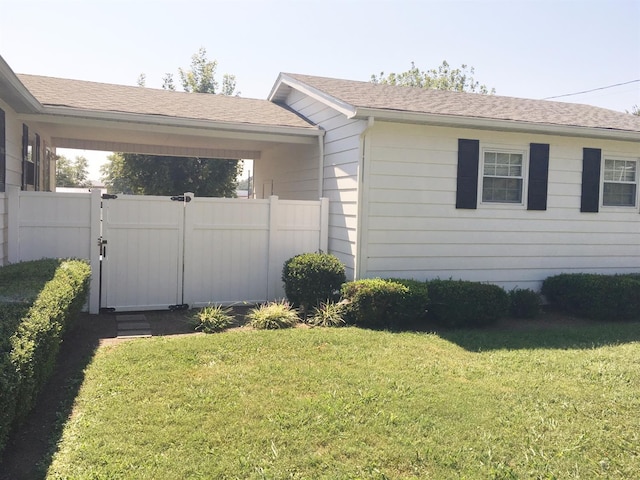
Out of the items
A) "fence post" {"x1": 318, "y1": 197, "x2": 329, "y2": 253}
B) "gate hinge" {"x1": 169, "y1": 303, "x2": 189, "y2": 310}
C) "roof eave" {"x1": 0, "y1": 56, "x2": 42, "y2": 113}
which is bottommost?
"gate hinge" {"x1": 169, "y1": 303, "x2": 189, "y2": 310}

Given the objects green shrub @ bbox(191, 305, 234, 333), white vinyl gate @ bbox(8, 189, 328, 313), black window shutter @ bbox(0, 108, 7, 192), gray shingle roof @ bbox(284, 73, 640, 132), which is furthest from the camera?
gray shingle roof @ bbox(284, 73, 640, 132)

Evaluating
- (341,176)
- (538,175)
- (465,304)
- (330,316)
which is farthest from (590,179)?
(330,316)

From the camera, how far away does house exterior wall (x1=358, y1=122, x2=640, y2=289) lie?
28.5 feet

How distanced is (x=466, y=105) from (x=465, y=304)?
3.90 meters

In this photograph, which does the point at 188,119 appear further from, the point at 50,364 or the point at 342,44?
the point at 342,44

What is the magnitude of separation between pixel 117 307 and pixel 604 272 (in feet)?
28.3

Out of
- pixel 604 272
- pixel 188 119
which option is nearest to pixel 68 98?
pixel 188 119

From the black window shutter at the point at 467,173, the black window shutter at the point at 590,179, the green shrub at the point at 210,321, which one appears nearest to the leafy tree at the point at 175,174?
the black window shutter at the point at 467,173

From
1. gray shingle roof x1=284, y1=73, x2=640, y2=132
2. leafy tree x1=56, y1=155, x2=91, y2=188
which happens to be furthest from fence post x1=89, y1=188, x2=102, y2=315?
leafy tree x1=56, y1=155, x2=91, y2=188

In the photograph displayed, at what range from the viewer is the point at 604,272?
33.6ft

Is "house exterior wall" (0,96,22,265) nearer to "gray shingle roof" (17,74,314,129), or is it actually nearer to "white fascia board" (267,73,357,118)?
"gray shingle roof" (17,74,314,129)

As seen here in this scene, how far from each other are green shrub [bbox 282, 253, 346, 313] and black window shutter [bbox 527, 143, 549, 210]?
366 cm

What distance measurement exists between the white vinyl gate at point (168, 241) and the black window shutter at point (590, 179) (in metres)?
4.67

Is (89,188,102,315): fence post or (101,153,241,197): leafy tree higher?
(101,153,241,197): leafy tree
